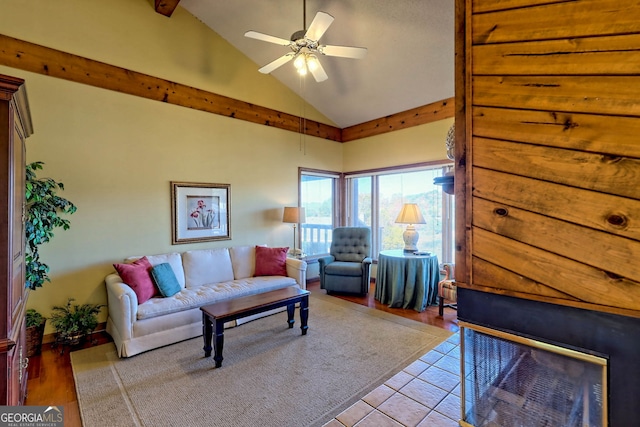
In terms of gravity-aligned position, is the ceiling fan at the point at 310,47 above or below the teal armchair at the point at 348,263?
above

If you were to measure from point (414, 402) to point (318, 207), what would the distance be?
4.32 meters

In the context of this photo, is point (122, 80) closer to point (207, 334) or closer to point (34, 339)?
point (34, 339)

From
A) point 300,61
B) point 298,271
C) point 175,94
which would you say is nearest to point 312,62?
point 300,61

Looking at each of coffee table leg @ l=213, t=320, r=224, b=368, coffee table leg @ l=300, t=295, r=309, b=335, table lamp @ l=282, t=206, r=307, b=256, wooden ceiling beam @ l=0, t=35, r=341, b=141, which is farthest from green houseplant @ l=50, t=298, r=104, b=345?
table lamp @ l=282, t=206, r=307, b=256

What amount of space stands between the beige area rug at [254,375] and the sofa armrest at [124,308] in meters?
0.27

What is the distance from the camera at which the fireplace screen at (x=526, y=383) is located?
1072 mm

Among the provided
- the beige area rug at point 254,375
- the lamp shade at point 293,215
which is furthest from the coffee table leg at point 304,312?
the lamp shade at point 293,215

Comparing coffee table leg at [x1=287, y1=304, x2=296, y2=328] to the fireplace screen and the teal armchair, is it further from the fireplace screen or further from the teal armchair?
the fireplace screen

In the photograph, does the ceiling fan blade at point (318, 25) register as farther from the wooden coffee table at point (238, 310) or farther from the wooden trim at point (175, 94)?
the wooden coffee table at point (238, 310)

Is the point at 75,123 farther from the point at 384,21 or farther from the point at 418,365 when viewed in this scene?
the point at 418,365

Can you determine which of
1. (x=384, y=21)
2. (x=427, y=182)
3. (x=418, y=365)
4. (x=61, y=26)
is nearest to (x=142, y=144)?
(x=61, y=26)

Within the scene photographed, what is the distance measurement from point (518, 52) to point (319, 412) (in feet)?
7.58

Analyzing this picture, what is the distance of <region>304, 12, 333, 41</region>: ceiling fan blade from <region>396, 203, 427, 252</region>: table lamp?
2.55 meters

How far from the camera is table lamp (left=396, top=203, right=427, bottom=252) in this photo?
414 centimetres
